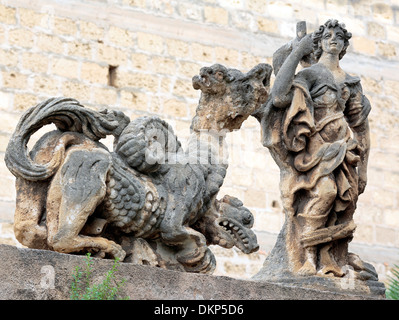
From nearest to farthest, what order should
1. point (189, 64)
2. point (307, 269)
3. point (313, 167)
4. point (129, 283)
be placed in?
point (129, 283)
point (307, 269)
point (313, 167)
point (189, 64)

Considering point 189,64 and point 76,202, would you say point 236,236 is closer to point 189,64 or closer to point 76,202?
point 76,202

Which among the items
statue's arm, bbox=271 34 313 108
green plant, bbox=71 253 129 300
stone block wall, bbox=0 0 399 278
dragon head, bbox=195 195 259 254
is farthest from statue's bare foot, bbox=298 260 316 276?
stone block wall, bbox=0 0 399 278

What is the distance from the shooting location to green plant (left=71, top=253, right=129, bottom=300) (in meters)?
3.99

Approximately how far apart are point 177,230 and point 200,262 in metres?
0.21

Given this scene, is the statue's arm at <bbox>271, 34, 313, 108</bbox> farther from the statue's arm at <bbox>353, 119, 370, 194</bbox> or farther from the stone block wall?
the stone block wall

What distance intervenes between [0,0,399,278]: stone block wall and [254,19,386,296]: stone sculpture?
10.6ft

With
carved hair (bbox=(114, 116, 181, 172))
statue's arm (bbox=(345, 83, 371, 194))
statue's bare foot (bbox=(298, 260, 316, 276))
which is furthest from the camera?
statue's arm (bbox=(345, 83, 371, 194))

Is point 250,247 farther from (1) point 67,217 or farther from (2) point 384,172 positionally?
(2) point 384,172

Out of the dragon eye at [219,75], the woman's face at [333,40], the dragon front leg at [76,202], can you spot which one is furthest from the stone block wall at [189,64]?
the dragon front leg at [76,202]

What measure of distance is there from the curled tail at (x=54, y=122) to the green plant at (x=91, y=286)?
527 millimetres

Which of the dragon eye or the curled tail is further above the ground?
the dragon eye

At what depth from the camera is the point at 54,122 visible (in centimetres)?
459

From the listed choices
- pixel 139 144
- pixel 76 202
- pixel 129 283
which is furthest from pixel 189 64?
pixel 129 283

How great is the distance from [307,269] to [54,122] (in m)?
1.72
